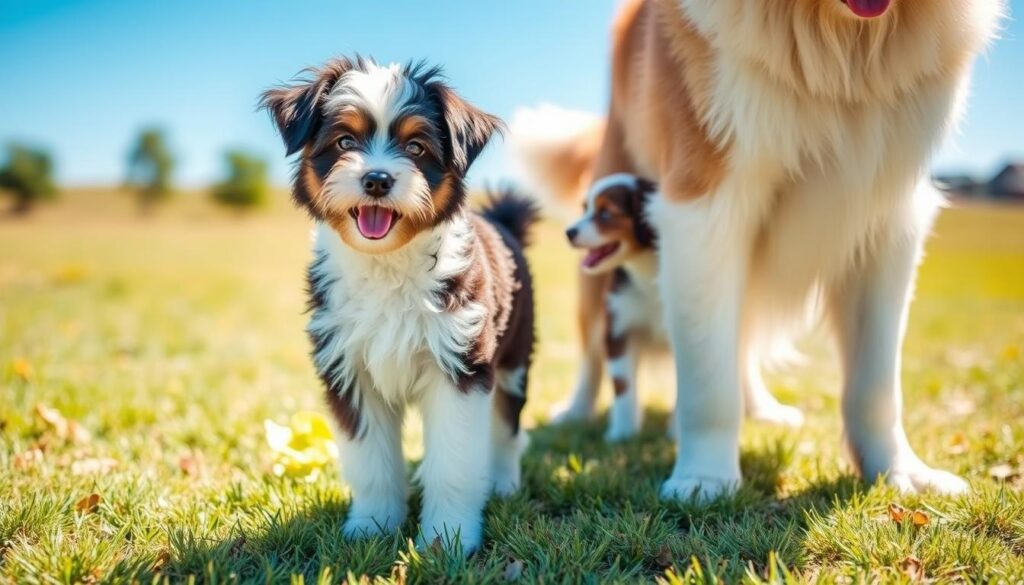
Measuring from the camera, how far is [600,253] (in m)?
4.43

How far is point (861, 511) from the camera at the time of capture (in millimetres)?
2900

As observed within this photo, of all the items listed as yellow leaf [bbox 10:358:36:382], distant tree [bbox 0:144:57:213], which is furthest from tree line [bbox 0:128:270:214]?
yellow leaf [bbox 10:358:36:382]

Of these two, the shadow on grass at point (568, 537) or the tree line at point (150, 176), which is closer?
the shadow on grass at point (568, 537)

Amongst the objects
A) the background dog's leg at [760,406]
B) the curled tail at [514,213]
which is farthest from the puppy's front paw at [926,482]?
the curled tail at [514,213]

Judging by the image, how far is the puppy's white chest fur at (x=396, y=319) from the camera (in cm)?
272

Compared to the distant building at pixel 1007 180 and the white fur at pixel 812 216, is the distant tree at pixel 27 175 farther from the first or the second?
the white fur at pixel 812 216

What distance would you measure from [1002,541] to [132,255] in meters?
18.9

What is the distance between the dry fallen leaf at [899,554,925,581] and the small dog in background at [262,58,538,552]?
1.37 meters

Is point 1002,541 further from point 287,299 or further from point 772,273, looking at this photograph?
point 287,299

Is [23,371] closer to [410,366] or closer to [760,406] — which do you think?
[410,366]

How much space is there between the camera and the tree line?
48062 millimetres

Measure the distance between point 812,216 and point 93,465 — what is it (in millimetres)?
3331

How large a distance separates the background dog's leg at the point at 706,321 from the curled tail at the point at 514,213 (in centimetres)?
77

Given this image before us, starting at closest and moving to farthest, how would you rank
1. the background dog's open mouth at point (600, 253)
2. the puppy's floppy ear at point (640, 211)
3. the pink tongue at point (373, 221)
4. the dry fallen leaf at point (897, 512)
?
the pink tongue at point (373, 221) < the dry fallen leaf at point (897, 512) < the puppy's floppy ear at point (640, 211) < the background dog's open mouth at point (600, 253)
